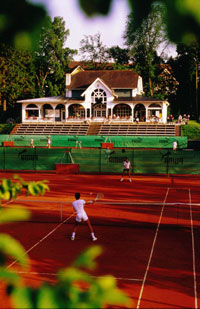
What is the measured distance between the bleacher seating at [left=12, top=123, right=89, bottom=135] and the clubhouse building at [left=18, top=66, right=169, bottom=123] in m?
1.89

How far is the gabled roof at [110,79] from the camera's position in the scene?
66438 millimetres

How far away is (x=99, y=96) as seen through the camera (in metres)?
64.2

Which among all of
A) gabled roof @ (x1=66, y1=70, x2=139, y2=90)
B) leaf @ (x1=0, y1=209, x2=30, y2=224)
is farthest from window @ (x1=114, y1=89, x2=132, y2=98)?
leaf @ (x1=0, y1=209, x2=30, y2=224)

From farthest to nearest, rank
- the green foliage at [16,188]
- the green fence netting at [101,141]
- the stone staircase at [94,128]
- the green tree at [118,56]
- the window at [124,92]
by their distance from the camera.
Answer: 1. the green tree at [118,56]
2. the window at [124,92]
3. the stone staircase at [94,128]
4. the green fence netting at [101,141]
5. the green foliage at [16,188]

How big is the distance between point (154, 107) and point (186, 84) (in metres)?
14.3

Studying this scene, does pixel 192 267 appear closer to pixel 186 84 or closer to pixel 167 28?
pixel 167 28

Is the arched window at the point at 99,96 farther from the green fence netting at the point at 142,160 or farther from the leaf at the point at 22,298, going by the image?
the leaf at the point at 22,298

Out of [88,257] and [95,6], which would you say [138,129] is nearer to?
[88,257]

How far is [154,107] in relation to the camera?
62375mm

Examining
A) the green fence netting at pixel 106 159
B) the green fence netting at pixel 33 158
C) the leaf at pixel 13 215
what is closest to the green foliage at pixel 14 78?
the green fence netting at pixel 33 158

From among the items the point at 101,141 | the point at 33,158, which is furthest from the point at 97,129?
the point at 33,158

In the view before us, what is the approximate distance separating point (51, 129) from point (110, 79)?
15.4 metres

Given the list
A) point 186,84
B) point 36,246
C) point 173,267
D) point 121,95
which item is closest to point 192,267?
point 173,267

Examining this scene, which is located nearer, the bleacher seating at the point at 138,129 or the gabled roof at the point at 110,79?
the bleacher seating at the point at 138,129
